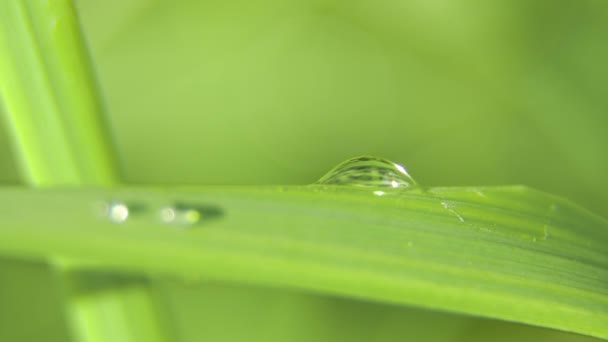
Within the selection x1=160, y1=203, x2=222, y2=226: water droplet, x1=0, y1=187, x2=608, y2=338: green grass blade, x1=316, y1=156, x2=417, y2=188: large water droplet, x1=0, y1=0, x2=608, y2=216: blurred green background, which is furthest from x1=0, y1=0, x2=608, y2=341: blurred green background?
x1=160, y1=203, x2=222, y2=226: water droplet

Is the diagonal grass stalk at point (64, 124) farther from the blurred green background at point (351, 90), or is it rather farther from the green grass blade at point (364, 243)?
the blurred green background at point (351, 90)

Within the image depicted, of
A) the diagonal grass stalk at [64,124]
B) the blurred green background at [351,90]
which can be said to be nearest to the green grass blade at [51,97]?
the diagonal grass stalk at [64,124]

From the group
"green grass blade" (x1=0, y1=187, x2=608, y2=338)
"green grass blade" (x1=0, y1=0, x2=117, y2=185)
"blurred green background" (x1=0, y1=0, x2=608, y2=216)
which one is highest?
"blurred green background" (x1=0, y1=0, x2=608, y2=216)

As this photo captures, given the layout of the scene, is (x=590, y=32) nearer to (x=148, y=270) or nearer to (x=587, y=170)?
(x=587, y=170)

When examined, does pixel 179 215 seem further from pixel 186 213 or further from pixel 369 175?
pixel 369 175

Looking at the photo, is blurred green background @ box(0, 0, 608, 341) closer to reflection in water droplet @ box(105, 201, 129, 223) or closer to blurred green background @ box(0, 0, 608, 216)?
blurred green background @ box(0, 0, 608, 216)

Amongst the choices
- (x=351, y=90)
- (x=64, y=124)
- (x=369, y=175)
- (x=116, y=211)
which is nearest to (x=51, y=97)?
(x=64, y=124)
